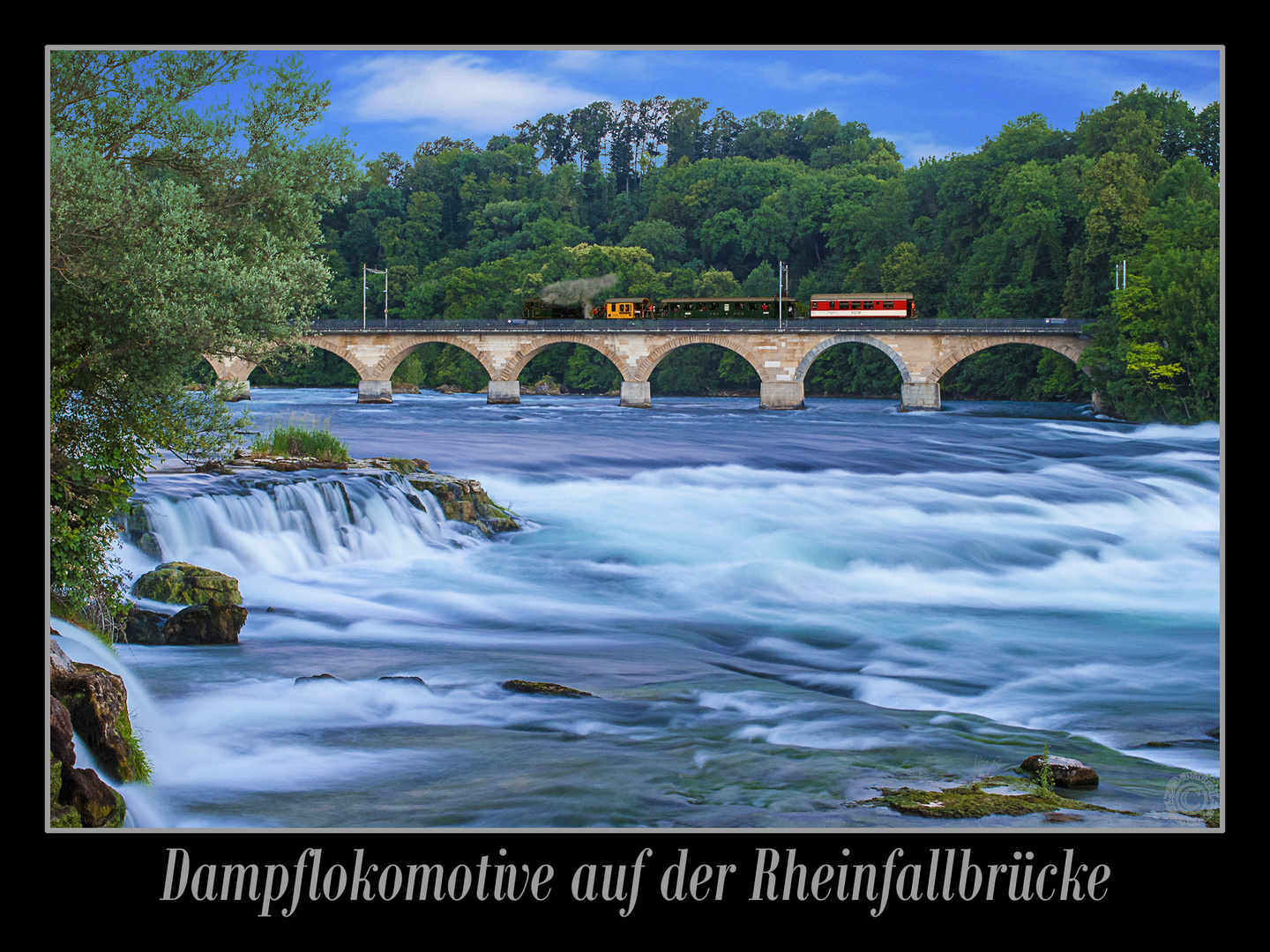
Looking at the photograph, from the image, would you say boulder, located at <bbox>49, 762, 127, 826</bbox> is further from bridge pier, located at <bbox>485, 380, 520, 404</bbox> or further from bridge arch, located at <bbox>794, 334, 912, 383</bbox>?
bridge pier, located at <bbox>485, 380, 520, 404</bbox>

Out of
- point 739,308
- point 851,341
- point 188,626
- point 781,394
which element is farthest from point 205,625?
point 739,308

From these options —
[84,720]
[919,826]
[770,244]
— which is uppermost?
[770,244]

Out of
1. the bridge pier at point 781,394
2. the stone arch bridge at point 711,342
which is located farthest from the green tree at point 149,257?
the bridge pier at point 781,394

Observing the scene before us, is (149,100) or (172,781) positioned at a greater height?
(149,100)

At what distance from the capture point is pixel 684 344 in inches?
1940

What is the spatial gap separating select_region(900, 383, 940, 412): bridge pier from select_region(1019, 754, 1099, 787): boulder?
123 feet

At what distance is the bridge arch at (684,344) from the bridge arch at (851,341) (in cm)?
162

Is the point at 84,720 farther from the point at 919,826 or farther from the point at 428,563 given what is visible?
the point at 428,563

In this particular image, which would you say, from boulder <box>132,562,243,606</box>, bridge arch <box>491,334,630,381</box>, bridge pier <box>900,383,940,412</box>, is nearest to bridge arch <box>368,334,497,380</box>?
bridge arch <box>491,334,630,381</box>

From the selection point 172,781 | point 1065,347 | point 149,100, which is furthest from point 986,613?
point 1065,347

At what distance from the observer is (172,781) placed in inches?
299

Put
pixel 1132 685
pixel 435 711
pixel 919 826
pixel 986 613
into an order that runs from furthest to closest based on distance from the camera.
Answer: pixel 986 613, pixel 1132 685, pixel 435 711, pixel 919 826

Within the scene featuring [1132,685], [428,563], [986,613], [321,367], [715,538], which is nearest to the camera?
[1132,685]

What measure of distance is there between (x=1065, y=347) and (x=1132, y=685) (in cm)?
3500
